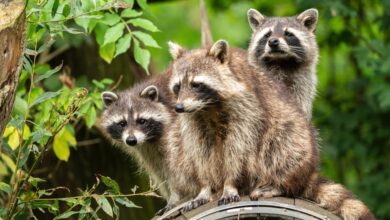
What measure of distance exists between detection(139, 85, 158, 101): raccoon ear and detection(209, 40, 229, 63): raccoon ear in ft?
5.15

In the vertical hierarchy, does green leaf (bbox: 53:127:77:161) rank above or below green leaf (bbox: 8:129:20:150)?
below

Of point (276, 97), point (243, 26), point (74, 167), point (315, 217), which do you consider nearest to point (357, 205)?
point (315, 217)

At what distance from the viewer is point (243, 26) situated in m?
18.1

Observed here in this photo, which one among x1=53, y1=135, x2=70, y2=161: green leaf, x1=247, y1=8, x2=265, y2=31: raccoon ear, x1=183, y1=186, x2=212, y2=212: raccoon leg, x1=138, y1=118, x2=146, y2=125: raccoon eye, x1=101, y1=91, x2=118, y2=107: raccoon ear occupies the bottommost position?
x1=53, y1=135, x2=70, y2=161: green leaf

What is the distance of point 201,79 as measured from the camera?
7816mm

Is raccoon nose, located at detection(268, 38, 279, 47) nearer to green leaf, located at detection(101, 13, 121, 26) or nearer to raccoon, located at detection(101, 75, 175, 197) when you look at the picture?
raccoon, located at detection(101, 75, 175, 197)

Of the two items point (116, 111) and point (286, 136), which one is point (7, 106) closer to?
point (286, 136)

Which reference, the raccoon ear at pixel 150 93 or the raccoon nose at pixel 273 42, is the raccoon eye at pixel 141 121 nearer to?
the raccoon ear at pixel 150 93

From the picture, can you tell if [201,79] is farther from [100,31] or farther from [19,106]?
[19,106]

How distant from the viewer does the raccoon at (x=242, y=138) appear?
7.75 metres

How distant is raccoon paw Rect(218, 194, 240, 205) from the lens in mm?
7473

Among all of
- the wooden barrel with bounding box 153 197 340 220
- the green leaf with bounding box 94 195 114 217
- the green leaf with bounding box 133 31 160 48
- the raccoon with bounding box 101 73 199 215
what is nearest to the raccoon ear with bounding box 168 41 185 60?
the green leaf with bounding box 133 31 160 48

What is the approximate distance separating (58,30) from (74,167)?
170 inches

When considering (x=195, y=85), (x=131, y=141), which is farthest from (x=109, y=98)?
(x=195, y=85)
